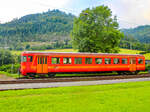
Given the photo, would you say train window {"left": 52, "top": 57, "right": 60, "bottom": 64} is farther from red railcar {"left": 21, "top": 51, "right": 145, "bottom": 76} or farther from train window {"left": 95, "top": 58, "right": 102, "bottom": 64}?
train window {"left": 95, "top": 58, "right": 102, "bottom": 64}

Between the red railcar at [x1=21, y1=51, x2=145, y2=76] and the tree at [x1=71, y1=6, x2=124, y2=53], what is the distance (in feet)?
23.2

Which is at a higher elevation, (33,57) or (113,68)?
(33,57)

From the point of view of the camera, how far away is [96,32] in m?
37.3

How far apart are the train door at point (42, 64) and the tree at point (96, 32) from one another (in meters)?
12.5

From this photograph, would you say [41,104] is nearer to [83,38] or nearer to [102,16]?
[83,38]

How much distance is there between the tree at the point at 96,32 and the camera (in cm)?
3550

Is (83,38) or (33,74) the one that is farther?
(83,38)

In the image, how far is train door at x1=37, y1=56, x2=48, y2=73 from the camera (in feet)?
77.5

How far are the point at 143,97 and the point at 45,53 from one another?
15.3 metres

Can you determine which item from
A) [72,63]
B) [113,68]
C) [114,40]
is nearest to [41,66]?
[72,63]

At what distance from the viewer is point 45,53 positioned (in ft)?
79.5

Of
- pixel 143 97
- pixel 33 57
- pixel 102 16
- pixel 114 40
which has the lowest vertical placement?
pixel 143 97

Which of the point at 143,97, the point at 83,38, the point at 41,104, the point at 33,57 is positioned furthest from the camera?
the point at 83,38

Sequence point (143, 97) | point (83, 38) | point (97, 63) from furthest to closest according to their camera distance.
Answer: point (83, 38) → point (97, 63) → point (143, 97)
